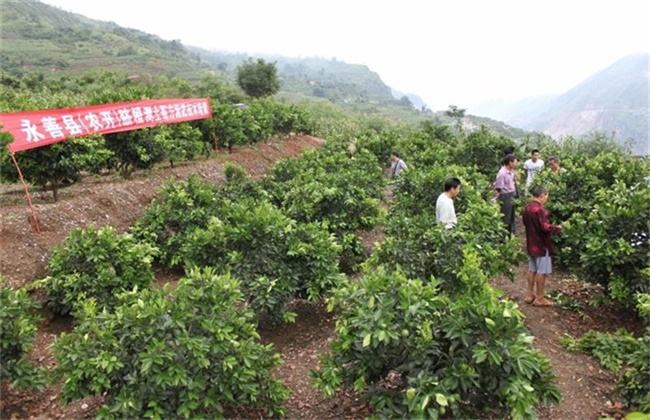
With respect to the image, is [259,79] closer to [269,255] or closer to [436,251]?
[269,255]

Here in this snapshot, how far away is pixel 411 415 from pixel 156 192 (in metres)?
8.63

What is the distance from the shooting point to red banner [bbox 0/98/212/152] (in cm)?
755

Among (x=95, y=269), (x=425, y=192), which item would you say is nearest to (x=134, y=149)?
(x=95, y=269)

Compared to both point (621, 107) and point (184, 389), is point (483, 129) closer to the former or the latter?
point (184, 389)

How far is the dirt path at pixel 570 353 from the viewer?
4.49 m

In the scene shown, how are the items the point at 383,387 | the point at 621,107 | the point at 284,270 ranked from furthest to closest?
1. the point at 621,107
2. the point at 284,270
3. the point at 383,387

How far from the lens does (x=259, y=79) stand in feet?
123

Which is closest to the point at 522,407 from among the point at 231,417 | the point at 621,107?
the point at 231,417

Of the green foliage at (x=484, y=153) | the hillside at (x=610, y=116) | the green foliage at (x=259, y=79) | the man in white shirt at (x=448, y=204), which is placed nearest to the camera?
the man in white shirt at (x=448, y=204)

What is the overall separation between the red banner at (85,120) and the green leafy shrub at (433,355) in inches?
206

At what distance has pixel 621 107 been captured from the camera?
139125mm

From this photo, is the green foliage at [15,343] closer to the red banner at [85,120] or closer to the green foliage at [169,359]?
the green foliage at [169,359]

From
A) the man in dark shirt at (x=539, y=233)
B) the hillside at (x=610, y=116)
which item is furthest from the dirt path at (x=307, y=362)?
the hillside at (x=610, y=116)

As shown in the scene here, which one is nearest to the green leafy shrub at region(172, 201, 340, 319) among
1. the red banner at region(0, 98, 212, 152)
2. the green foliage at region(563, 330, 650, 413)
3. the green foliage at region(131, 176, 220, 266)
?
the green foliage at region(131, 176, 220, 266)
